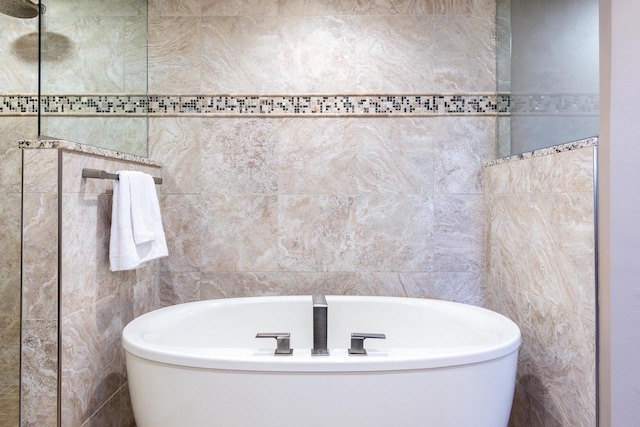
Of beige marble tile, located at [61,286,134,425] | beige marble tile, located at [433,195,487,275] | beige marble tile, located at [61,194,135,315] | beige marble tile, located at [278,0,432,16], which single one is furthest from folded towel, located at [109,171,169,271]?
beige marble tile, located at [433,195,487,275]

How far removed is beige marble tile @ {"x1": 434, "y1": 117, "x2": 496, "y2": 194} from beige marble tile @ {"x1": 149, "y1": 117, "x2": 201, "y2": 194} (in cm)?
131

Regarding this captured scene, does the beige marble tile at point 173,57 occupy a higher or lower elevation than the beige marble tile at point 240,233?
higher

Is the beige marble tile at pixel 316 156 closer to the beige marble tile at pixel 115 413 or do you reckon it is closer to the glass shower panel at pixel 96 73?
the glass shower panel at pixel 96 73

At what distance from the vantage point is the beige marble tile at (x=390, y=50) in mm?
2223

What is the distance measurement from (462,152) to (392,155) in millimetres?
398

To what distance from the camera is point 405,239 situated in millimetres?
2227

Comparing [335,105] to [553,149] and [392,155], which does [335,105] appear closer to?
[392,155]

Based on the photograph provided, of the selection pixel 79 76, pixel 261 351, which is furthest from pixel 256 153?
pixel 261 351

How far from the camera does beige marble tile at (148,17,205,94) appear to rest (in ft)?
7.33

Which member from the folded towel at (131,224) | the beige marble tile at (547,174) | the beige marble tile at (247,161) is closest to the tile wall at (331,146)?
the beige marble tile at (247,161)

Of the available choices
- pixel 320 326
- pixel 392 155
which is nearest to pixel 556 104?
pixel 392 155

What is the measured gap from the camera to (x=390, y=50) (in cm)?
222

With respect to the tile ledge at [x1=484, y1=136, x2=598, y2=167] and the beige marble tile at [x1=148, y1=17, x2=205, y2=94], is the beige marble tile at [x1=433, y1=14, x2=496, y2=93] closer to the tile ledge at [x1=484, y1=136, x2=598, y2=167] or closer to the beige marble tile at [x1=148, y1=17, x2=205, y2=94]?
the tile ledge at [x1=484, y1=136, x2=598, y2=167]

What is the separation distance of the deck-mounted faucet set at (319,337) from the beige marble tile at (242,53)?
4.07ft
